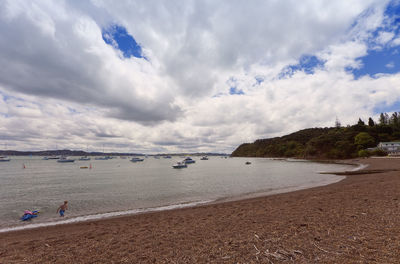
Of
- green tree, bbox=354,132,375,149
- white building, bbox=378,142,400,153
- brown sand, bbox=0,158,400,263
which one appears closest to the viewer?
brown sand, bbox=0,158,400,263

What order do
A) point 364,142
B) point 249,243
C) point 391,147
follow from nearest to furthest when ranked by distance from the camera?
1. point 249,243
2. point 391,147
3. point 364,142

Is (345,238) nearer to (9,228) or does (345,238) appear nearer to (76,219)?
(76,219)

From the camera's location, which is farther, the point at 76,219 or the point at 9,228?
the point at 76,219

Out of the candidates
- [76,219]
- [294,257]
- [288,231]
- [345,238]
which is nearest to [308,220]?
[288,231]

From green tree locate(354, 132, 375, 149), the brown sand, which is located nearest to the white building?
green tree locate(354, 132, 375, 149)

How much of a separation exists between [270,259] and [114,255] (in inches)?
217

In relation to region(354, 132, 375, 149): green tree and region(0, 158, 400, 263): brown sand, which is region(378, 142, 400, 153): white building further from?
region(0, 158, 400, 263): brown sand

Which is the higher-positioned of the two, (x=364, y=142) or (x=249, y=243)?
(x=364, y=142)

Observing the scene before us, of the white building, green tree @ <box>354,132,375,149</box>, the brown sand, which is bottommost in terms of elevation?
the brown sand

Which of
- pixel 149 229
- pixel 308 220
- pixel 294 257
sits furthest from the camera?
pixel 149 229

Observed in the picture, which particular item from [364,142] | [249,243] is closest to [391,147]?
[364,142]

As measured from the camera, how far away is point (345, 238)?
6.87 m

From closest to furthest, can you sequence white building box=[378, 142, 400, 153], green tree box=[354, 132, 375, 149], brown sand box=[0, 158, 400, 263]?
brown sand box=[0, 158, 400, 263] → white building box=[378, 142, 400, 153] → green tree box=[354, 132, 375, 149]

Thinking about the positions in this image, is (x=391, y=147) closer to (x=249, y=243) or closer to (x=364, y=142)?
(x=364, y=142)
